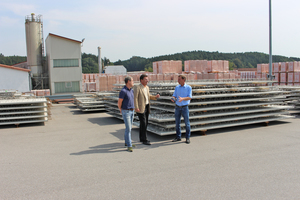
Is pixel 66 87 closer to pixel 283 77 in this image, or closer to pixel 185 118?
pixel 283 77

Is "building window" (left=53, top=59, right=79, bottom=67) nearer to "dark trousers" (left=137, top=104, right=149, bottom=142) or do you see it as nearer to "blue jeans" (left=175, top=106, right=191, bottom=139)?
"dark trousers" (left=137, top=104, right=149, bottom=142)

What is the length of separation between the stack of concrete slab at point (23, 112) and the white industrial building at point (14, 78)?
17.1m

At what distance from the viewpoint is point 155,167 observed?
5.36m

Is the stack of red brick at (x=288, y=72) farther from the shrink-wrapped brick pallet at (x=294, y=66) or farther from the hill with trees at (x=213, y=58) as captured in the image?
the hill with trees at (x=213, y=58)

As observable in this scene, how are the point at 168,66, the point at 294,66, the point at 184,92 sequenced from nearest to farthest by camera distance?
the point at 184,92
the point at 294,66
the point at 168,66

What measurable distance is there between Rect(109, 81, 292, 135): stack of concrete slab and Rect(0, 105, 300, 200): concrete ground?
45cm

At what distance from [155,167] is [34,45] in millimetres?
30511

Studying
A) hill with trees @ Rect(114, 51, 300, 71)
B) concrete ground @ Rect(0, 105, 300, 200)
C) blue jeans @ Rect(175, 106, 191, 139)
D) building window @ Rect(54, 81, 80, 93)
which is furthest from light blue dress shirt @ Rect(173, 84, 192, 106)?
hill with trees @ Rect(114, 51, 300, 71)

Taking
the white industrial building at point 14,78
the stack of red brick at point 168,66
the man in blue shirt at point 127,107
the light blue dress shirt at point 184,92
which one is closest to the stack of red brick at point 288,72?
the stack of red brick at point 168,66

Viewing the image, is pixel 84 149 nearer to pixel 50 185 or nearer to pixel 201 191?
pixel 50 185

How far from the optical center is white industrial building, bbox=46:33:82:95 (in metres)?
28.2

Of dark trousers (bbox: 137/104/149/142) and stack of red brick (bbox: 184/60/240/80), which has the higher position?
stack of red brick (bbox: 184/60/240/80)

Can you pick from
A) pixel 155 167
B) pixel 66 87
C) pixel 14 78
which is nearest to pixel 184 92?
pixel 155 167

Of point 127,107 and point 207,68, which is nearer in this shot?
point 127,107
